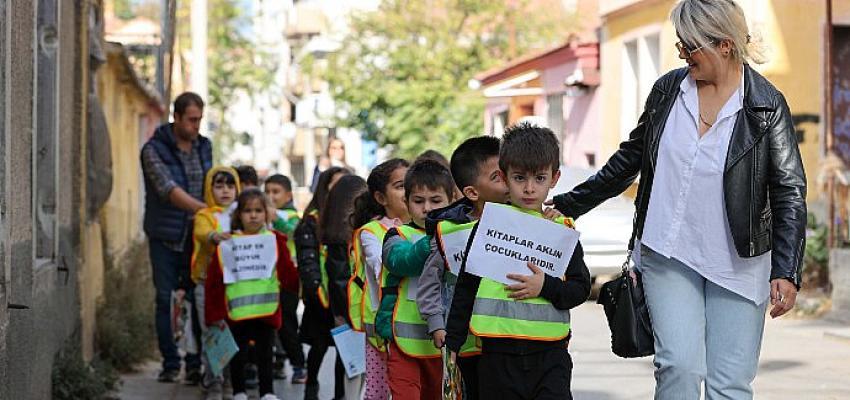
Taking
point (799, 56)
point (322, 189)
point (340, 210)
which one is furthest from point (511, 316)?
point (799, 56)

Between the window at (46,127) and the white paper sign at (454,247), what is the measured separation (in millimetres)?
3104

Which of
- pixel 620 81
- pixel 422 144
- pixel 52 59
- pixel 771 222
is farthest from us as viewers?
pixel 422 144

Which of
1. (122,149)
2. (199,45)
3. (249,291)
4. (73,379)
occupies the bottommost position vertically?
(73,379)

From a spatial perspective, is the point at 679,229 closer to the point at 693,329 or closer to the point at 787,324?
the point at 693,329

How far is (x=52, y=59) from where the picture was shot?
8.76m

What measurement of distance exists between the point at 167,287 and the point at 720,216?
5895mm

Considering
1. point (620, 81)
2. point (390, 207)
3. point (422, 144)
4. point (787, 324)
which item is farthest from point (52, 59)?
point (422, 144)

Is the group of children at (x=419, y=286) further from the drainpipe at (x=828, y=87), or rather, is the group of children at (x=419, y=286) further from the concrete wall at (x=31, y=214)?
the drainpipe at (x=828, y=87)

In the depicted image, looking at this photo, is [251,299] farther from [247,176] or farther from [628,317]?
[628,317]

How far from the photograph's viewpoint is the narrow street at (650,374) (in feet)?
32.6

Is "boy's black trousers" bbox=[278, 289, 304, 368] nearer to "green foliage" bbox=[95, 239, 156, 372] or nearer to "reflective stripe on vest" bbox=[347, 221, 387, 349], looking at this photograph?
"green foliage" bbox=[95, 239, 156, 372]

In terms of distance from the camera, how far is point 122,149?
60.7 ft

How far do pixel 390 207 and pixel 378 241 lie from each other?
10.4 inches

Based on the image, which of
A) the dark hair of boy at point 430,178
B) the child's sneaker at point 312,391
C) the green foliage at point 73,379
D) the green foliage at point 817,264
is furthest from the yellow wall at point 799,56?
the dark hair of boy at point 430,178
